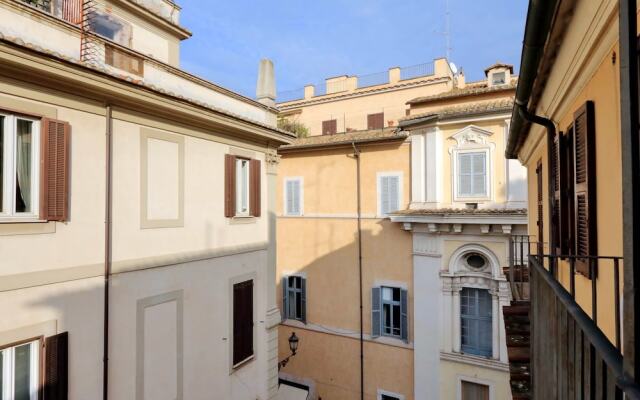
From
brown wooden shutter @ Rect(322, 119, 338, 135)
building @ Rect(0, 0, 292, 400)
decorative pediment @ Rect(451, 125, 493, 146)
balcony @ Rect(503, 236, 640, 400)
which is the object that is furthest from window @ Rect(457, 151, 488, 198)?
brown wooden shutter @ Rect(322, 119, 338, 135)

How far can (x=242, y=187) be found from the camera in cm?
973

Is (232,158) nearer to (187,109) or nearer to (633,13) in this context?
(187,109)

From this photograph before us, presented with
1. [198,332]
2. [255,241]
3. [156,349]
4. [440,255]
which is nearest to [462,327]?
[440,255]

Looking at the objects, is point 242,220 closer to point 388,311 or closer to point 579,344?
point 388,311

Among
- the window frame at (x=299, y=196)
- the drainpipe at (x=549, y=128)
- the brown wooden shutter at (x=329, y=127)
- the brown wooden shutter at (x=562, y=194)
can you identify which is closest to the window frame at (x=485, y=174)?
the window frame at (x=299, y=196)

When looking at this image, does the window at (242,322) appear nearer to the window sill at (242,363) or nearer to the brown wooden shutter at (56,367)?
the window sill at (242,363)

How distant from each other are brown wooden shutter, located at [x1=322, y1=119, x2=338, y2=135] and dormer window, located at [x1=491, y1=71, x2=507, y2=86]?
11858 mm

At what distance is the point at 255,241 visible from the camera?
991cm

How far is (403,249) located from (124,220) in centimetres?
997

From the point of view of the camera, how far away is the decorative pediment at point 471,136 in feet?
41.8

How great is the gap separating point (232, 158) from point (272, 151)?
1617 mm

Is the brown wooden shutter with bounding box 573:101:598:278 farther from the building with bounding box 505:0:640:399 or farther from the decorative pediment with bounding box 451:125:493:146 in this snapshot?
the decorative pediment with bounding box 451:125:493:146

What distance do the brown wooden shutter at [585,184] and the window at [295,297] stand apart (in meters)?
14.0

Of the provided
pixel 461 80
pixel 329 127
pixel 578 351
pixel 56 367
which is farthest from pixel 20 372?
pixel 461 80
